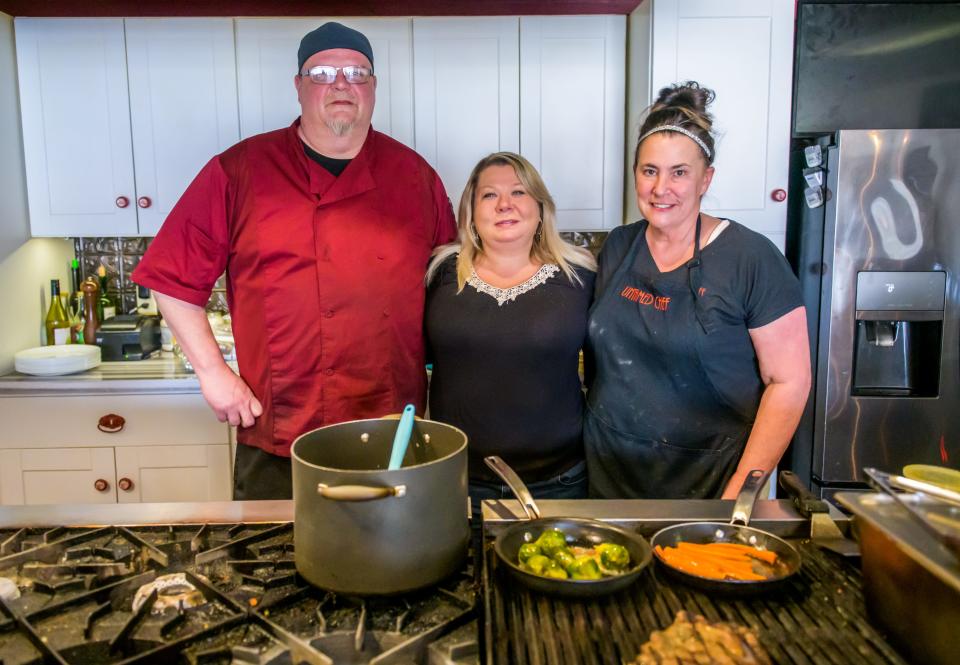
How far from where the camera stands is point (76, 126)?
2.82 metres

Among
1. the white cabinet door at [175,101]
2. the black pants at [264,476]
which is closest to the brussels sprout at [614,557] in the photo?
the black pants at [264,476]

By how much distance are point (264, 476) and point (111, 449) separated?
0.99m

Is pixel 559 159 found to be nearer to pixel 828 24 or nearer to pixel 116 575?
pixel 828 24

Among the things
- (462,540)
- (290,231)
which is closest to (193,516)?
(462,540)

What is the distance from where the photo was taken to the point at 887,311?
2424 mm

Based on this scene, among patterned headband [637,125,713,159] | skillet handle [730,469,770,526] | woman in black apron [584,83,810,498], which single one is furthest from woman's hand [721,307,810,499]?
skillet handle [730,469,770,526]

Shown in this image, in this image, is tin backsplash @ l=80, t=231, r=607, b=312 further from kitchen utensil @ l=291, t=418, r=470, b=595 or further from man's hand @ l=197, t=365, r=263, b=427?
kitchen utensil @ l=291, t=418, r=470, b=595

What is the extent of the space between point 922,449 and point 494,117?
1.89 meters

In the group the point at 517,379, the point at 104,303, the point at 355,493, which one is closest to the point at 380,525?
the point at 355,493

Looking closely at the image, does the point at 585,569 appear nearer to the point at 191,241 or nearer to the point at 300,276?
the point at 300,276

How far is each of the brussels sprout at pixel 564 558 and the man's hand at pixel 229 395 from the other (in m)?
1.21

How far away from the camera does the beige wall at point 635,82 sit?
2623 mm

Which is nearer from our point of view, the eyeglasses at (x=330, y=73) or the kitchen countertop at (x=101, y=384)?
the eyeglasses at (x=330, y=73)

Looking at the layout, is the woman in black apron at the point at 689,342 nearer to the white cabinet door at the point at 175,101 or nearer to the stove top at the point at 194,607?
the stove top at the point at 194,607
